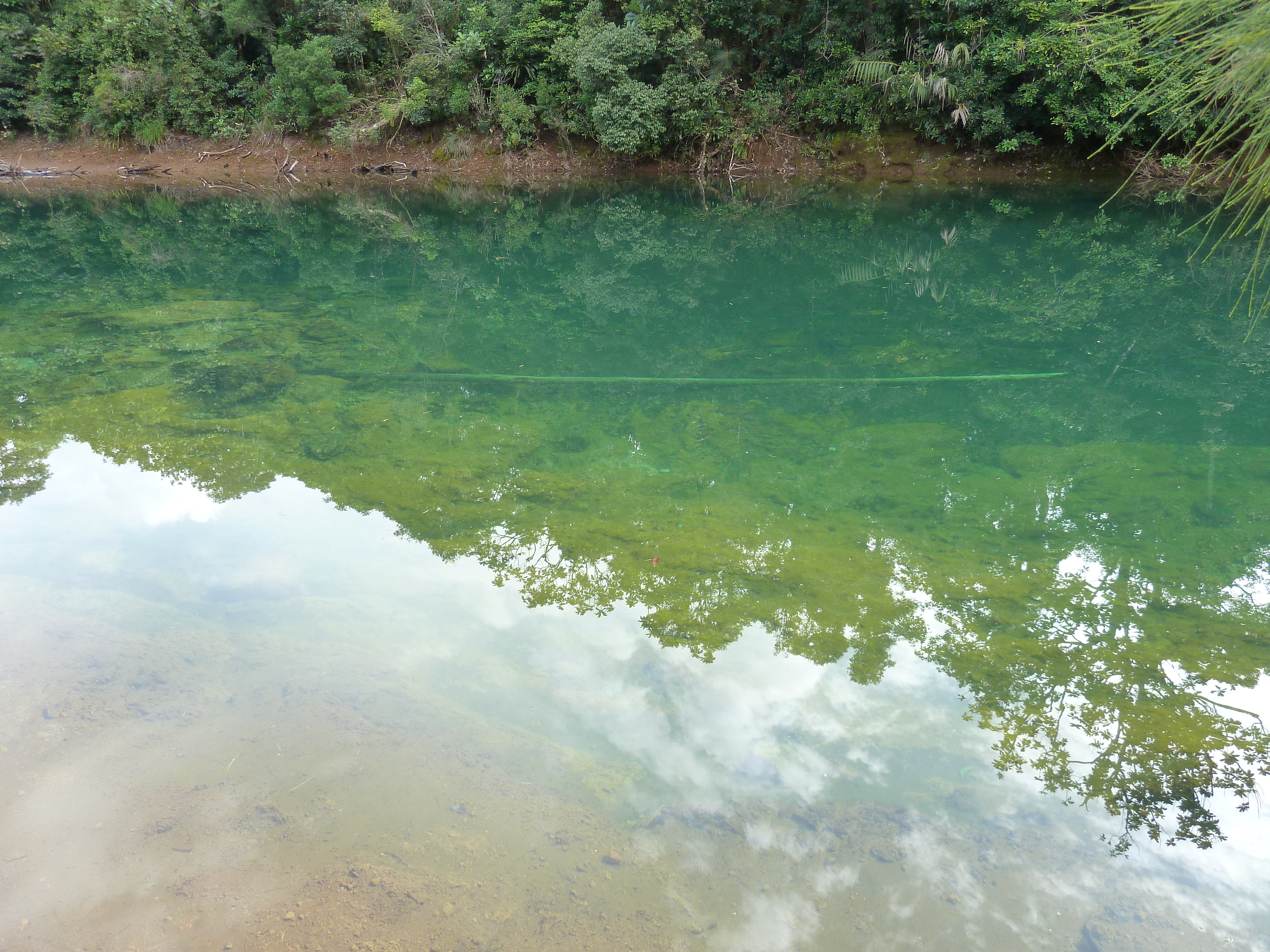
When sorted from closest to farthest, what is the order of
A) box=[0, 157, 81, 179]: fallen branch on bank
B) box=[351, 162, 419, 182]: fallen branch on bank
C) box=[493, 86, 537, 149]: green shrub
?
box=[493, 86, 537, 149]: green shrub → box=[351, 162, 419, 182]: fallen branch on bank → box=[0, 157, 81, 179]: fallen branch on bank

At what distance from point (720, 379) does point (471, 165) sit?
50.5ft

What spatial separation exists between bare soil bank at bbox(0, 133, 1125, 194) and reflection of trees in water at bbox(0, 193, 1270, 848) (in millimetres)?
6310

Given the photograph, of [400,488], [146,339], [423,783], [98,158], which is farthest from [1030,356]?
[98,158]

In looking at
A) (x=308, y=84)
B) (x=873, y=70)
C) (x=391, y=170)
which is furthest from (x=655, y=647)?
(x=308, y=84)

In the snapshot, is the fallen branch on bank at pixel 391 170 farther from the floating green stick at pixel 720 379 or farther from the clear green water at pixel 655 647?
the floating green stick at pixel 720 379

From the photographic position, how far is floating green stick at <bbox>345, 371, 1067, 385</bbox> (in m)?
6.08

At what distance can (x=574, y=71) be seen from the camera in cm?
1590

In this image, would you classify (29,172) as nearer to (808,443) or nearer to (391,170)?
(391,170)

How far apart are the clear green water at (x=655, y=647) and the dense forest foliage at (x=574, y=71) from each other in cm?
931

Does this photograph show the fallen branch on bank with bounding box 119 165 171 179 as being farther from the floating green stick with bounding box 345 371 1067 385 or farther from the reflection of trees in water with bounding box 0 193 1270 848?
the floating green stick with bounding box 345 371 1067 385

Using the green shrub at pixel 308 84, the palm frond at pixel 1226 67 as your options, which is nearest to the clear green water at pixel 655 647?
the palm frond at pixel 1226 67

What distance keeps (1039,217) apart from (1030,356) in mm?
7124

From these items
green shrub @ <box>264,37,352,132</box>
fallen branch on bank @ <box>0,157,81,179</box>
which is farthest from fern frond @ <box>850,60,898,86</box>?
fallen branch on bank @ <box>0,157,81,179</box>

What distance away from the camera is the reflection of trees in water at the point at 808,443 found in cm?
310
